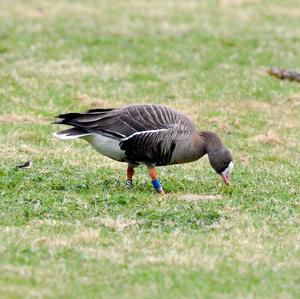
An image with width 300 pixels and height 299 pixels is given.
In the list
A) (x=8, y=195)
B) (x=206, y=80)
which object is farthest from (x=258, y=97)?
(x=8, y=195)

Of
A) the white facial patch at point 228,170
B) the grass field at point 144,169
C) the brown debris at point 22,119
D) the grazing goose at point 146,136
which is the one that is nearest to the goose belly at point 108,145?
the grazing goose at point 146,136

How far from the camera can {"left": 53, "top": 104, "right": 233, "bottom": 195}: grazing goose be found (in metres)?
9.52

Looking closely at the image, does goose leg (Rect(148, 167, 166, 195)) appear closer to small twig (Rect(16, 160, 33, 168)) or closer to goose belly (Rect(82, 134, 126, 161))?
goose belly (Rect(82, 134, 126, 161))

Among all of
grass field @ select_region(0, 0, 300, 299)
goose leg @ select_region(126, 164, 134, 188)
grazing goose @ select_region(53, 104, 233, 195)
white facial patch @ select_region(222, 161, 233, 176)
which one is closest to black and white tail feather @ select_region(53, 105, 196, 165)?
grazing goose @ select_region(53, 104, 233, 195)

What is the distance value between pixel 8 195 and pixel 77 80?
6.94 m

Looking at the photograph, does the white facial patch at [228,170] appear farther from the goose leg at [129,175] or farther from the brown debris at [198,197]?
the goose leg at [129,175]

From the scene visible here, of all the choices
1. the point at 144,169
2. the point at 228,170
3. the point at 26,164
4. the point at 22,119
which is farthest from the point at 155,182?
the point at 22,119

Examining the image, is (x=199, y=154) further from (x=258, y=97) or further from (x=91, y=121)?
(x=258, y=97)

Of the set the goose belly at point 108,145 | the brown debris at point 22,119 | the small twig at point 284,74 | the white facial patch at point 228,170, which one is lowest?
the brown debris at point 22,119

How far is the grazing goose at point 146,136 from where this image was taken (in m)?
9.52

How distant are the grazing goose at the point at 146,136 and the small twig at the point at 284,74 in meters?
7.43

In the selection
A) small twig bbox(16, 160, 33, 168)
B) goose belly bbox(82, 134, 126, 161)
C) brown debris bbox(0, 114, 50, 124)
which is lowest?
brown debris bbox(0, 114, 50, 124)

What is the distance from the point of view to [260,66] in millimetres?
17875

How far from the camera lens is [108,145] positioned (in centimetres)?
964
